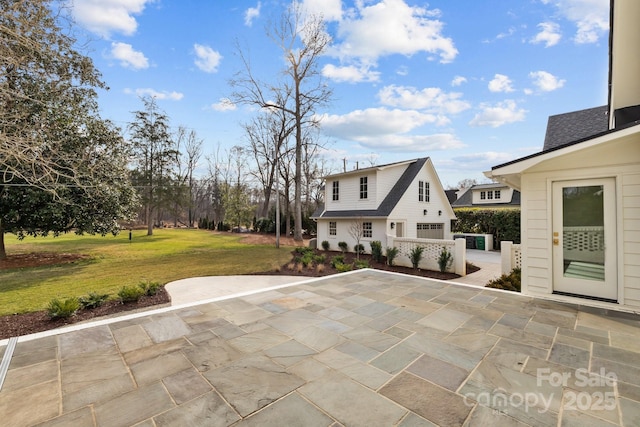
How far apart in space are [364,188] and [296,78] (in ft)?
33.7

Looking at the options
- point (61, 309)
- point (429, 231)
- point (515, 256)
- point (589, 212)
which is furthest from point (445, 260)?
point (61, 309)

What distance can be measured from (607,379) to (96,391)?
4132 mm

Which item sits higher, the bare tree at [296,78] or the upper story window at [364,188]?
the bare tree at [296,78]

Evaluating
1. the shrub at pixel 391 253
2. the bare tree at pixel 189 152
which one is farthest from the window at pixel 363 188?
the bare tree at pixel 189 152

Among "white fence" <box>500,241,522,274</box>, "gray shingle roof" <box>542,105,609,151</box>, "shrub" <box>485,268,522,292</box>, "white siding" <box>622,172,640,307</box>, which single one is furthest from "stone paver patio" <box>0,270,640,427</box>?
"gray shingle roof" <box>542,105,609,151</box>

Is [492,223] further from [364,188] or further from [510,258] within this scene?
[510,258]

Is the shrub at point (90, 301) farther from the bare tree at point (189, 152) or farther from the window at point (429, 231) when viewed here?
the bare tree at point (189, 152)

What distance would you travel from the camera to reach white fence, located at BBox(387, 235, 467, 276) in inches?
354

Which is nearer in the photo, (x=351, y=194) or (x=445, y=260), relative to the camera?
(x=445, y=260)

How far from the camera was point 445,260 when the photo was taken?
358 inches

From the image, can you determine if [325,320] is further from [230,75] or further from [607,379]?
[230,75]

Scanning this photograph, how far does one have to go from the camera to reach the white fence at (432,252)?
8992mm

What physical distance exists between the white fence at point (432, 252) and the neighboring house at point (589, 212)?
4.33 metres

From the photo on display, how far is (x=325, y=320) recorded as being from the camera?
11.9ft
